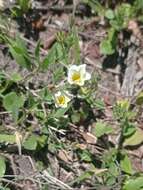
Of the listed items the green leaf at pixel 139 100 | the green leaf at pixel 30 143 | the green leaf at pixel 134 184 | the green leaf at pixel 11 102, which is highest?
the green leaf at pixel 11 102

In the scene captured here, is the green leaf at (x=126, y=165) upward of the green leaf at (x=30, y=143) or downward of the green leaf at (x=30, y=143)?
downward

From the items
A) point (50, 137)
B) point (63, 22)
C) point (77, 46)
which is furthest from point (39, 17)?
point (50, 137)

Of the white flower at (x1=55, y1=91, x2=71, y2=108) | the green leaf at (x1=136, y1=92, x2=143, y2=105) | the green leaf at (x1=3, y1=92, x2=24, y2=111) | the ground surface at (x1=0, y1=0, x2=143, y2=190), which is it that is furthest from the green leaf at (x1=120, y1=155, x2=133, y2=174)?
the green leaf at (x1=3, y1=92, x2=24, y2=111)

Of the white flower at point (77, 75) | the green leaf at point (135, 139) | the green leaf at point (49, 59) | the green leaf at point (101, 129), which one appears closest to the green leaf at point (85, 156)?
the green leaf at point (101, 129)

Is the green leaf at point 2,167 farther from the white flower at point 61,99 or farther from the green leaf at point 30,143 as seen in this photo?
the white flower at point 61,99

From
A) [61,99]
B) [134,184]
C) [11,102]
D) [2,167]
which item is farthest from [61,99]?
[134,184]

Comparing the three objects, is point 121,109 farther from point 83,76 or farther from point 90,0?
point 90,0

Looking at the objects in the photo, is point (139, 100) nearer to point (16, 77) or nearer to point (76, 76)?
point (76, 76)
